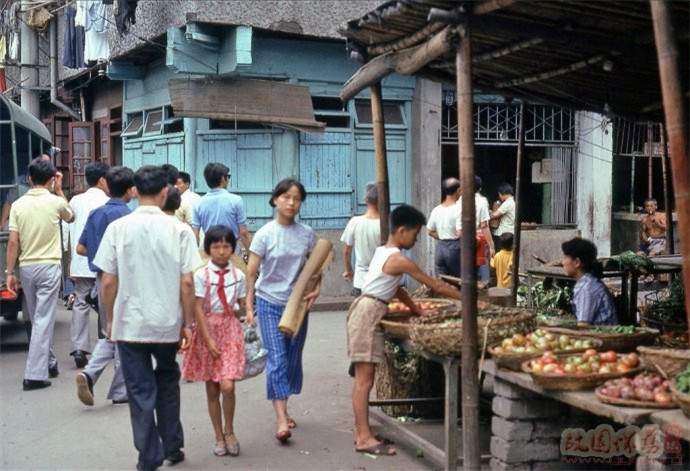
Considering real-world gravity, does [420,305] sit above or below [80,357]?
above

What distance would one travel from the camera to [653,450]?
452 centimetres

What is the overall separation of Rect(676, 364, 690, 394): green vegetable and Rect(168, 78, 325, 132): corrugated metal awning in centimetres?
1017

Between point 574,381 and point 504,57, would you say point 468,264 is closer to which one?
point 574,381

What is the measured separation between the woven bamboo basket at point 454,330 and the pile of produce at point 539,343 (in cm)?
9

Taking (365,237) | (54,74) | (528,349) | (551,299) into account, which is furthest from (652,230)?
(54,74)

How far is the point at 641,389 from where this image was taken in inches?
186

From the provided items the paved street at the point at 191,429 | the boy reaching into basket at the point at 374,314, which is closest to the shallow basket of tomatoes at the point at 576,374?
the boy reaching into basket at the point at 374,314

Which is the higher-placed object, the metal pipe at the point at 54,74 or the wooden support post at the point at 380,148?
the metal pipe at the point at 54,74

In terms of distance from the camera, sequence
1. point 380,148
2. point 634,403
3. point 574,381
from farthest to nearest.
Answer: point 380,148, point 574,381, point 634,403

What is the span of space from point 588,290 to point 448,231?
12.6ft

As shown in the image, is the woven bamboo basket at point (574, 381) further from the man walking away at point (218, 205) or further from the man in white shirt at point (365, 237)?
the man walking away at point (218, 205)

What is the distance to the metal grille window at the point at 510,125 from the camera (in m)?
16.0

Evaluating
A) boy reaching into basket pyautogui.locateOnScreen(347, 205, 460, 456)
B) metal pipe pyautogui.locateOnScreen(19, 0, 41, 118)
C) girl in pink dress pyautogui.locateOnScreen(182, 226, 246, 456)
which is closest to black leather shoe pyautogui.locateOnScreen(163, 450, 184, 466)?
girl in pink dress pyautogui.locateOnScreen(182, 226, 246, 456)

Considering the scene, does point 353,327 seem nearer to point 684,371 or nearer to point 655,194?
point 684,371
